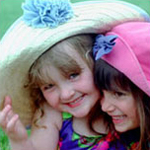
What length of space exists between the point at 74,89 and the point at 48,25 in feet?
0.76

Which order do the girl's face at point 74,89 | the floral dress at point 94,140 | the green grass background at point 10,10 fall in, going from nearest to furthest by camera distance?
the girl's face at point 74,89
the floral dress at point 94,140
the green grass background at point 10,10

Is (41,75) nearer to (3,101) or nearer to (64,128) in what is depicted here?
(3,101)

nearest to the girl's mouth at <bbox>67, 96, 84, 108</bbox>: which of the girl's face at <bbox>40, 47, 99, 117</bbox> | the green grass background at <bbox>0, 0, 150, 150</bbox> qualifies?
the girl's face at <bbox>40, 47, 99, 117</bbox>

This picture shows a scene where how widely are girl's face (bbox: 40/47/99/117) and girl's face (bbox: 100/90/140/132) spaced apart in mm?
51

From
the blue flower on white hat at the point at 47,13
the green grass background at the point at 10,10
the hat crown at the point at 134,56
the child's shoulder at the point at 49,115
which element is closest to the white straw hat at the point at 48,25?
the blue flower on white hat at the point at 47,13

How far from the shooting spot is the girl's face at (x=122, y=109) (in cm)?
131

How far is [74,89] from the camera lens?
4.39 ft

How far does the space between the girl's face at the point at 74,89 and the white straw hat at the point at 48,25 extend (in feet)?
0.25

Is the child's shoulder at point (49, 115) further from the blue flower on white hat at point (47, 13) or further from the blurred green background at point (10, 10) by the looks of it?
the blurred green background at point (10, 10)

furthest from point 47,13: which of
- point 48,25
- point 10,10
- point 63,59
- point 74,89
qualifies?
point 10,10

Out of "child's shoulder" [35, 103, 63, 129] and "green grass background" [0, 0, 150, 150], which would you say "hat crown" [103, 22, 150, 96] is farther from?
"green grass background" [0, 0, 150, 150]

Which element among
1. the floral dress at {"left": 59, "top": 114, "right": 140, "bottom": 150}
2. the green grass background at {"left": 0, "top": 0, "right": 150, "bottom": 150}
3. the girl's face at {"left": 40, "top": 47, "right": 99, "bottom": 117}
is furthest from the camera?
the green grass background at {"left": 0, "top": 0, "right": 150, "bottom": 150}

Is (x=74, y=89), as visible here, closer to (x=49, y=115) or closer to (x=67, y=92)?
(x=67, y=92)

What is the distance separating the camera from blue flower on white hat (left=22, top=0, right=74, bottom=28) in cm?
→ 130
